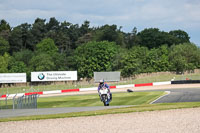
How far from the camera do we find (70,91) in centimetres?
5775

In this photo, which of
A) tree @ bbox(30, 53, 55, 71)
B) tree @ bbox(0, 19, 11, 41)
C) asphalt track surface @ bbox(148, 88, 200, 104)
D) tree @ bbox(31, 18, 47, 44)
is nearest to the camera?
asphalt track surface @ bbox(148, 88, 200, 104)

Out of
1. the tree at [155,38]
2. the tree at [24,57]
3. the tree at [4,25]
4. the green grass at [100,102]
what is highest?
the tree at [4,25]

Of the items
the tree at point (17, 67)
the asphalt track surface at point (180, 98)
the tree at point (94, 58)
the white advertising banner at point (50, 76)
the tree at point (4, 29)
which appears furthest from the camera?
the tree at point (4, 29)

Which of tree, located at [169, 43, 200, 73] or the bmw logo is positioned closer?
the bmw logo

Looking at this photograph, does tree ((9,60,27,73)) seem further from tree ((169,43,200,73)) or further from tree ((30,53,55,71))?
tree ((169,43,200,73))

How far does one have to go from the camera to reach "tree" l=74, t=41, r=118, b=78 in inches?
3656

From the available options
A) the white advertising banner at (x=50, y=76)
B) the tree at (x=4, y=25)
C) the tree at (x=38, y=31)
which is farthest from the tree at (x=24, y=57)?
the white advertising banner at (x=50, y=76)

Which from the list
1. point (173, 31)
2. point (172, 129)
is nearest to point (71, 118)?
point (172, 129)

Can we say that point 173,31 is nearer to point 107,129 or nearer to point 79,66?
point 79,66

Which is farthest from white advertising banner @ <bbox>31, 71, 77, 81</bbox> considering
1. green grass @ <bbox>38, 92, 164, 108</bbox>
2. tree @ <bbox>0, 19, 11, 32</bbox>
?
tree @ <bbox>0, 19, 11, 32</bbox>

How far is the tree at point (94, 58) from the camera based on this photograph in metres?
92.9

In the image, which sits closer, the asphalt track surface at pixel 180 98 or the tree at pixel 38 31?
the asphalt track surface at pixel 180 98

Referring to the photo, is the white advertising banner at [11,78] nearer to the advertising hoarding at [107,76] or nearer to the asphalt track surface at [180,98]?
the advertising hoarding at [107,76]

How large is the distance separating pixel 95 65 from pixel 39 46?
29640 mm
